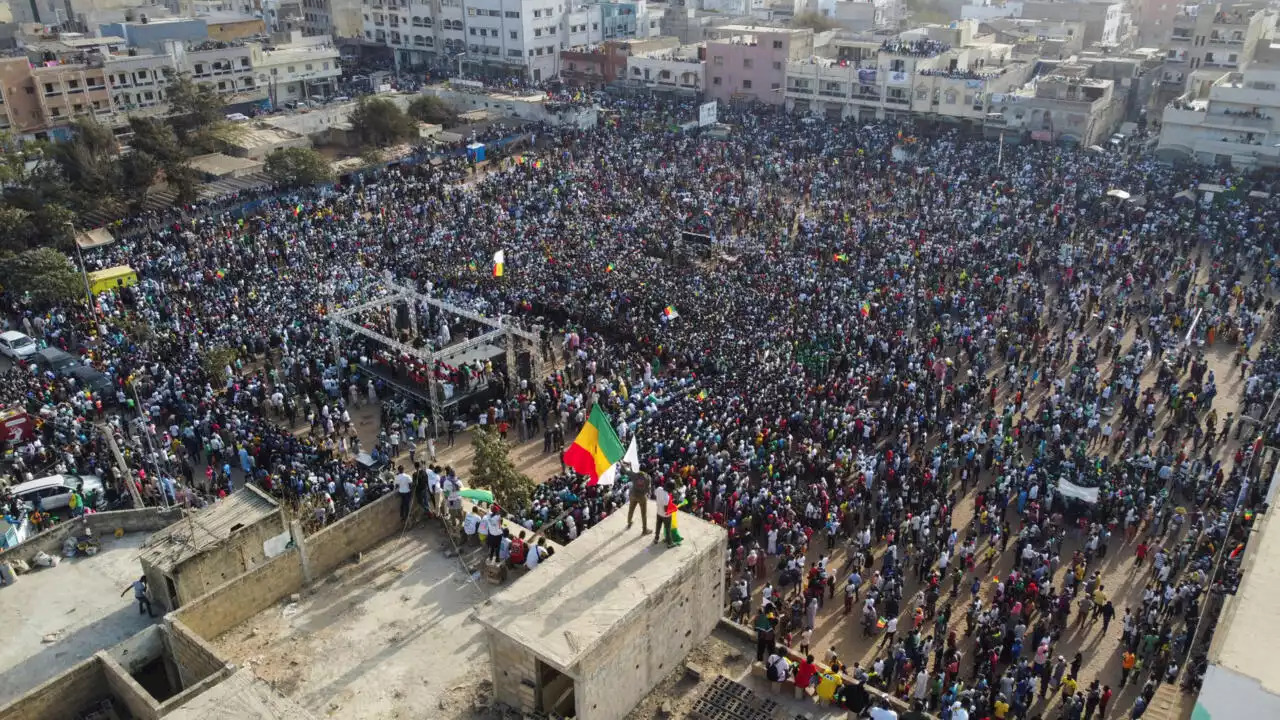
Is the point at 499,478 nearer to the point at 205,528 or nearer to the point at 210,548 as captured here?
the point at 205,528

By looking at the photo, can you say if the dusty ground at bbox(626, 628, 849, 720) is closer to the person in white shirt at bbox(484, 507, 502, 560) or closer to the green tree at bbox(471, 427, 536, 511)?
the person in white shirt at bbox(484, 507, 502, 560)

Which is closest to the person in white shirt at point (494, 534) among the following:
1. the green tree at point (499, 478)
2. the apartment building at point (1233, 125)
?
the green tree at point (499, 478)

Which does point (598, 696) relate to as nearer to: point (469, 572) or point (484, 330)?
point (469, 572)

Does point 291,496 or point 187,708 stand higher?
point 187,708

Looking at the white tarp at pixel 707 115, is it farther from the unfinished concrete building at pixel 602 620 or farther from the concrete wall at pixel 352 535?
the unfinished concrete building at pixel 602 620

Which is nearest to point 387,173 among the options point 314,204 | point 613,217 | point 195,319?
point 314,204
